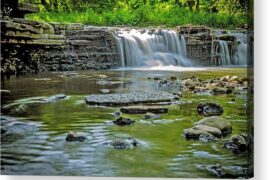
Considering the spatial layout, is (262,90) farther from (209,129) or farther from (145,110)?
(145,110)

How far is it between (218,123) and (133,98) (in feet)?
1.36

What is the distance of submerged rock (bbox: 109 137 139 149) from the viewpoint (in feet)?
7.77

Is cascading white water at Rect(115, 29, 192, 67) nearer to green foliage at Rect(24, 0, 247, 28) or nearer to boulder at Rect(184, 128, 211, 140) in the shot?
green foliage at Rect(24, 0, 247, 28)

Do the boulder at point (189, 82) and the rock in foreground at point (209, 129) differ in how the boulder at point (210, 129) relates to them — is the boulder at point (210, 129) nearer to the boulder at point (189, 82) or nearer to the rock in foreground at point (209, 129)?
the rock in foreground at point (209, 129)

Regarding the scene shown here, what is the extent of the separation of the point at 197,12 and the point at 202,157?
2.24ft

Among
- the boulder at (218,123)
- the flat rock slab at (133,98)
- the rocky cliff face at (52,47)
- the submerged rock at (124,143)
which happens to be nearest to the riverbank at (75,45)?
the rocky cliff face at (52,47)

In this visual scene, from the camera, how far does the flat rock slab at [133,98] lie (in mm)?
2428

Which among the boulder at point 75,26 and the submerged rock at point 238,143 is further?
the boulder at point 75,26

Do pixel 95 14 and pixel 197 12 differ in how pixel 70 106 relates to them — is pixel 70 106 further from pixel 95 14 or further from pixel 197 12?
pixel 197 12

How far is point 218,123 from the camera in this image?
93.3 inches

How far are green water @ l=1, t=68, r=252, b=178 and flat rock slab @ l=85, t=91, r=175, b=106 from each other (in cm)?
3

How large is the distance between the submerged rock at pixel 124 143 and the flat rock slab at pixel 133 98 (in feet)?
0.58

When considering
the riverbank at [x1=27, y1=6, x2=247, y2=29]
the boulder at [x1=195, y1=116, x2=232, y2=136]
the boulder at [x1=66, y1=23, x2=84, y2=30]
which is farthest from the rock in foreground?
the boulder at [x1=66, y1=23, x2=84, y2=30]

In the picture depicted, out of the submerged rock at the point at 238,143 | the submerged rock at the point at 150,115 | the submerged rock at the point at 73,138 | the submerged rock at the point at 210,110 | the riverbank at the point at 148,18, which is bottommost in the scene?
the submerged rock at the point at 238,143
